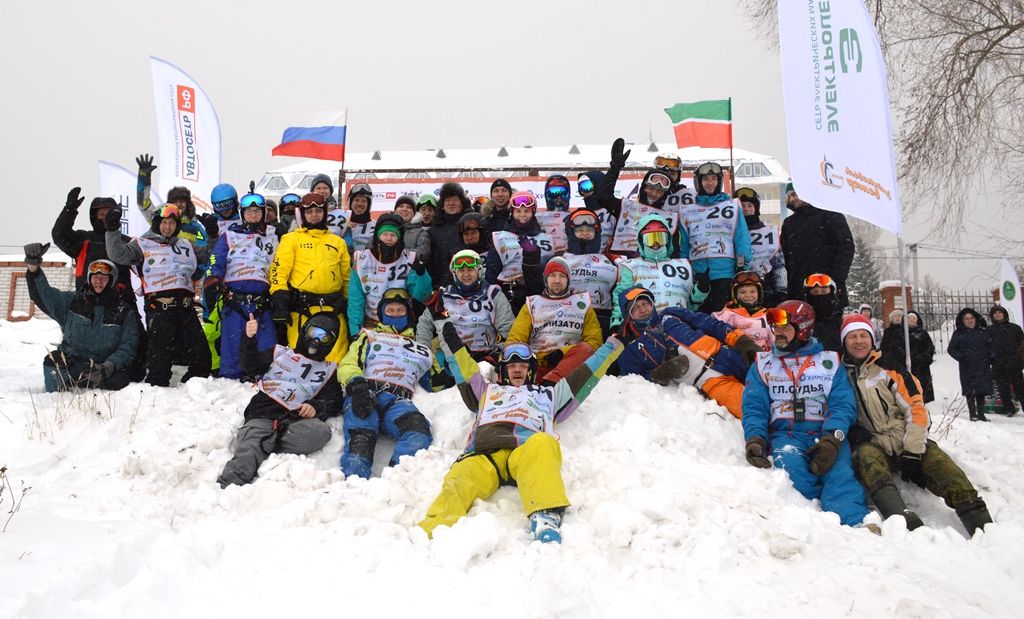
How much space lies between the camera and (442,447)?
5.55 metres

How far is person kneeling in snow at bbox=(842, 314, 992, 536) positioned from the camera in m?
4.61

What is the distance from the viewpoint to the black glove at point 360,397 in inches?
219

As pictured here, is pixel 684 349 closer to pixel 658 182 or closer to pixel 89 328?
pixel 658 182

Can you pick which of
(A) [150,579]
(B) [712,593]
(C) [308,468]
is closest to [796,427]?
(B) [712,593]

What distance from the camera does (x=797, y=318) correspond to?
542 centimetres

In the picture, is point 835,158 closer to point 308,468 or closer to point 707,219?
point 707,219

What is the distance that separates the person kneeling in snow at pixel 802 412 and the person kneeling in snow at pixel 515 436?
120 cm

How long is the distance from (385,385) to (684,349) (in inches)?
107

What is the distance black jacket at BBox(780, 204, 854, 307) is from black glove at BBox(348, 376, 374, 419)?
4.76m

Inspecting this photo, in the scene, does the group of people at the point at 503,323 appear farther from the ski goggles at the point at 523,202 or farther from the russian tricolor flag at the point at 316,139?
the russian tricolor flag at the point at 316,139

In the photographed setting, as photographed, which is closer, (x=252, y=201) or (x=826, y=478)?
(x=826, y=478)

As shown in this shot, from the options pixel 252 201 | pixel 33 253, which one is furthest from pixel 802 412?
pixel 33 253

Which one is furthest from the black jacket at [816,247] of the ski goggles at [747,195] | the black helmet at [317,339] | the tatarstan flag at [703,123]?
the tatarstan flag at [703,123]

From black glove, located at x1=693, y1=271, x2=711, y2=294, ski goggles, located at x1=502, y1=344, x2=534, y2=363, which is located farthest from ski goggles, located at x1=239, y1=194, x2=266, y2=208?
black glove, located at x1=693, y1=271, x2=711, y2=294
